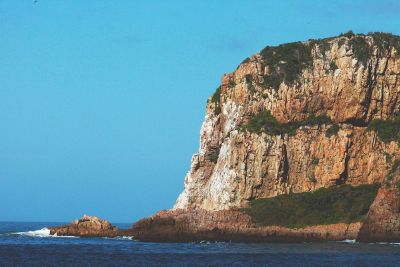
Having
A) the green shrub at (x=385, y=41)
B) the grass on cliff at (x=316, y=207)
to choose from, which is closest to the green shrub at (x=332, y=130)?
the grass on cliff at (x=316, y=207)

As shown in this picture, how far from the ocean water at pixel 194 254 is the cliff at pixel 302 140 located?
34.6 feet

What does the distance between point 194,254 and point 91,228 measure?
45.7 meters

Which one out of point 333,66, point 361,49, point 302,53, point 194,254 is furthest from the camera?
point 302,53

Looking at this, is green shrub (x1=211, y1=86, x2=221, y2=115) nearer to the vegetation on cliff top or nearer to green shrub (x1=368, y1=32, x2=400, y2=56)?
the vegetation on cliff top

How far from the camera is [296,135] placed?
14238 centimetres

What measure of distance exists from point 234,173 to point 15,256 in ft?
163

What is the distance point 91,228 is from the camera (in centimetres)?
14312

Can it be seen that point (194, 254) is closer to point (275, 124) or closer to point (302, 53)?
point (275, 124)

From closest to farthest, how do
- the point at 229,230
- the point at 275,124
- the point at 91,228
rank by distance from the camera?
1. the point at 229,230
2. the point at 91,228
3. the point at 275,124

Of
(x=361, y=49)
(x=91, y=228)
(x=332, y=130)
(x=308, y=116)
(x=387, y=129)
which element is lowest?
(x=91, y=228)

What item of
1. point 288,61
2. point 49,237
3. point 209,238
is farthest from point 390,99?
point 49,237

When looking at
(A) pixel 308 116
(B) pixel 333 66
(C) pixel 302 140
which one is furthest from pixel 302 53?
(C) pixel 302 140

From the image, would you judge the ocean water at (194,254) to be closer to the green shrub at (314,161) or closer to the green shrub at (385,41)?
the green shrub at (314,161)

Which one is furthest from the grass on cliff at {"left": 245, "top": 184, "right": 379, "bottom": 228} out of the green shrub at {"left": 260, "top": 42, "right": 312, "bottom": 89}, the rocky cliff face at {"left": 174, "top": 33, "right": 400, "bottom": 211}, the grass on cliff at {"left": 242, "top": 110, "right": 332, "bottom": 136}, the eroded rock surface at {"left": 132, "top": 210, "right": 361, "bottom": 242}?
the green shrub at {"left": 260, "top": 42, "right": 312, "bottom": 89}
